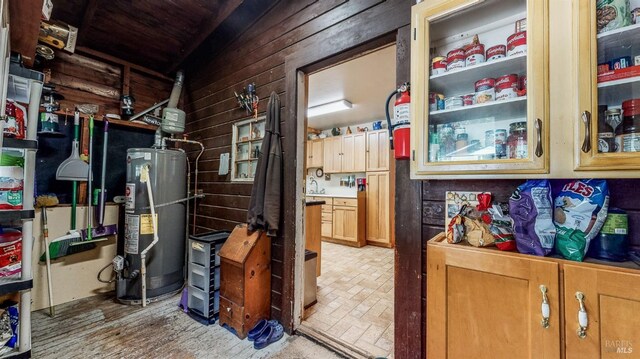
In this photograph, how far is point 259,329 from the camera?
1.92m

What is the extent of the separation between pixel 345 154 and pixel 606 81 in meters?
→ 4.63

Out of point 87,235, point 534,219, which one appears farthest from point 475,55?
point 87,235

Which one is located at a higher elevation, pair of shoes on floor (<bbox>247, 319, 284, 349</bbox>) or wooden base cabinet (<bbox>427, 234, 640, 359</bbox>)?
wooden base cabinet (<bbox>427, 234, 640, 359</bbox>)

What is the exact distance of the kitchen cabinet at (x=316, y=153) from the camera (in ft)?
19.6

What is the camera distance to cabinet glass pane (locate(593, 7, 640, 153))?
32.8 inches

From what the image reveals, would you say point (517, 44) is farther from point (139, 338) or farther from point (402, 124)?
point (139, 338)

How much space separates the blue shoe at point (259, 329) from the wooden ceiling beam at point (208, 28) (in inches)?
108

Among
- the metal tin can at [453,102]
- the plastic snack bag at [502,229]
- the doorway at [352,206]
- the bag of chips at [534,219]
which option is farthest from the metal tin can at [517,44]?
the doorway at [352,206]

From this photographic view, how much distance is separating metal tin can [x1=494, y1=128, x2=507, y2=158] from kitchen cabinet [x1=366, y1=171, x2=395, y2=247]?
12.0 feet

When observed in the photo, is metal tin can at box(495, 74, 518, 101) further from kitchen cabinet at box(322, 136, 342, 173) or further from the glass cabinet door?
kitchen cabinet at box(322, 136, 342, 173)

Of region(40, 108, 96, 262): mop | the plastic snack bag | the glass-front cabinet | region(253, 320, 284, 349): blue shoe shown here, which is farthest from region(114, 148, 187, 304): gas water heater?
the plastic snack bag

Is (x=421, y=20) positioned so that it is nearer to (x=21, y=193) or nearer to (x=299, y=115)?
(x=299, y=115)

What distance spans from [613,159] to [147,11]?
138 inches

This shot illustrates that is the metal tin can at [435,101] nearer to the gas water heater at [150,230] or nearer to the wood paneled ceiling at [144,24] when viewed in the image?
the wood paneled ceiling at [144,24]
